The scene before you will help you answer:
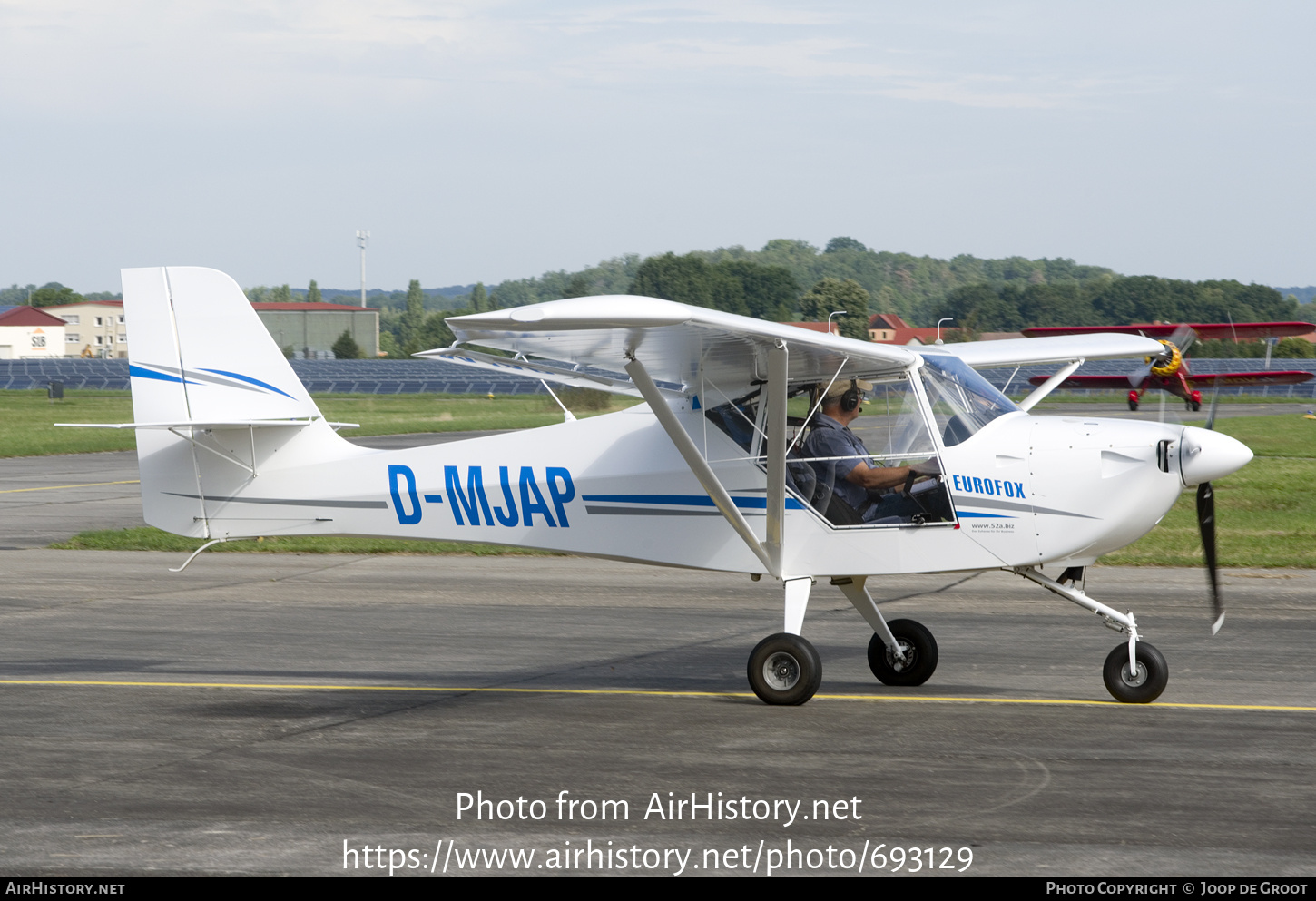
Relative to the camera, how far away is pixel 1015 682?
960cm

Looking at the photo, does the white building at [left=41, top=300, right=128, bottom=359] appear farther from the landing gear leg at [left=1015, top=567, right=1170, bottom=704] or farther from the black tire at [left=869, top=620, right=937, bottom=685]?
the landing gear leg at [left=1015, top=567, right=1170, bottom=704]

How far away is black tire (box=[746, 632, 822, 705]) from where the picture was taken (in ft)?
28.5

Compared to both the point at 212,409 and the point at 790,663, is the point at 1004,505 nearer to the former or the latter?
the point at 790,663

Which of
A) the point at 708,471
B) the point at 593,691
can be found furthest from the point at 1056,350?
the point at 593,691

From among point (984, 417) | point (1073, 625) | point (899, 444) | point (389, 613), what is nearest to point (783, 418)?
point (899, 444)

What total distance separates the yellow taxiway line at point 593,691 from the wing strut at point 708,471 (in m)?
1.20

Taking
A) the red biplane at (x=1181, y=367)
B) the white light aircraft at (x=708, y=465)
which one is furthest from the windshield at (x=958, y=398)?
the red biplane at (x=1181, y=367)

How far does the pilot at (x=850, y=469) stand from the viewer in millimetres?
8664

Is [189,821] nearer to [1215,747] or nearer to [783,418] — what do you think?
[783,418]

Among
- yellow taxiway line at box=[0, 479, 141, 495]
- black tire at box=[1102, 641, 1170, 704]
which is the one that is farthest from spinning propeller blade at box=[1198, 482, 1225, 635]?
yellow taxiway line at box=[0, 479, 141, 495]

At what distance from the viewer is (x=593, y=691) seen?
955 centimetres

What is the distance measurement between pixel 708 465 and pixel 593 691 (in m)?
1.97

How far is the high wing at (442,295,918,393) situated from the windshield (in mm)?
236

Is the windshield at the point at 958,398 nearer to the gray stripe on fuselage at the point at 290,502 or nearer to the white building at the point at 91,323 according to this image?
the gray stripe on fuselage at the point at 290,502
